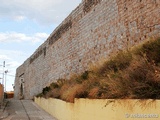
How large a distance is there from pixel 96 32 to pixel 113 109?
22.9 ft

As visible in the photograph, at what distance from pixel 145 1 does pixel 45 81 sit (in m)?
15.2

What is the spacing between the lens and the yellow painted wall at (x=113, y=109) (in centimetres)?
390

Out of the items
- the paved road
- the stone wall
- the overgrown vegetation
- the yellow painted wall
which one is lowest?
the paved road

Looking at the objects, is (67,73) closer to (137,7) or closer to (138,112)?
(137,7)

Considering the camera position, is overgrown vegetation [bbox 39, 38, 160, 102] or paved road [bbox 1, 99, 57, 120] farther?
paved road [bbox 1, 99, 57, 120]

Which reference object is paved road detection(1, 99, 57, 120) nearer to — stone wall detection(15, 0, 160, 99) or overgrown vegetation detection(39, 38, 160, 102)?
stone wall detection(15, 0, 160, 99)

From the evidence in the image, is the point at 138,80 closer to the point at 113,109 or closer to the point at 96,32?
the point at 113,109

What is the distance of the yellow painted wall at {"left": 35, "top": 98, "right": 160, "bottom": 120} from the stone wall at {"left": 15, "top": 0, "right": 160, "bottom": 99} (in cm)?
268

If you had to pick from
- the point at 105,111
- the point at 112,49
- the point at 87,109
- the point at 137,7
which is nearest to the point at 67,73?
the point at 112,49

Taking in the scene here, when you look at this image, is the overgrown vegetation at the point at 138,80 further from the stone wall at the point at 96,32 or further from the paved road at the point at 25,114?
the paved road at the point at 25,114

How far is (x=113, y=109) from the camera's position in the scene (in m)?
4.78

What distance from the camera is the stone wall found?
767 cm

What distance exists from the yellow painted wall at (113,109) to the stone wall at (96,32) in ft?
8.80

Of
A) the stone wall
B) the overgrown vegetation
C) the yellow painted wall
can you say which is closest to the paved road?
the yellow painted wall
